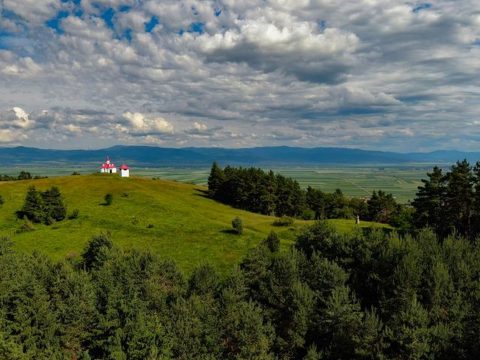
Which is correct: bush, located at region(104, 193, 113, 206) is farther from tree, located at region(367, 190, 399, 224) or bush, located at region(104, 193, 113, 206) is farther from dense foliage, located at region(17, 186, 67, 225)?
tree, located at region(367, 190, 399, 224)

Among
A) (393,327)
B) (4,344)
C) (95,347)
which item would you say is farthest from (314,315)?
(4,344)

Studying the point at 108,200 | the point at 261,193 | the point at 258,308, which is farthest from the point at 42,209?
the point at 258,308

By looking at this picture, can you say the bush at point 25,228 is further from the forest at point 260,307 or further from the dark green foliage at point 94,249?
the forest at point 260,307

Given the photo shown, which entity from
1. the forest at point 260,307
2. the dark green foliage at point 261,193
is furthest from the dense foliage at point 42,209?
the dark green foliage at point 261,193

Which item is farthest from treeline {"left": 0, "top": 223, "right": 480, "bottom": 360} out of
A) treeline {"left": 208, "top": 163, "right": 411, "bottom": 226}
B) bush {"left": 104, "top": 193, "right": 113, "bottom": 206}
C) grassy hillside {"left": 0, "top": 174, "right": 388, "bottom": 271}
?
treeline {"left": 208, "top": 163, "right": 411, "bottom": 226}

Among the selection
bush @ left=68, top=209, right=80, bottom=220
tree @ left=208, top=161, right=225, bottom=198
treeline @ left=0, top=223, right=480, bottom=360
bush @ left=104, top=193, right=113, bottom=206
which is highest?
tree @ left=208, top=161, right=225, bottom=198

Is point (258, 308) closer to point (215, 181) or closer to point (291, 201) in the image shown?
point (291, 201)
